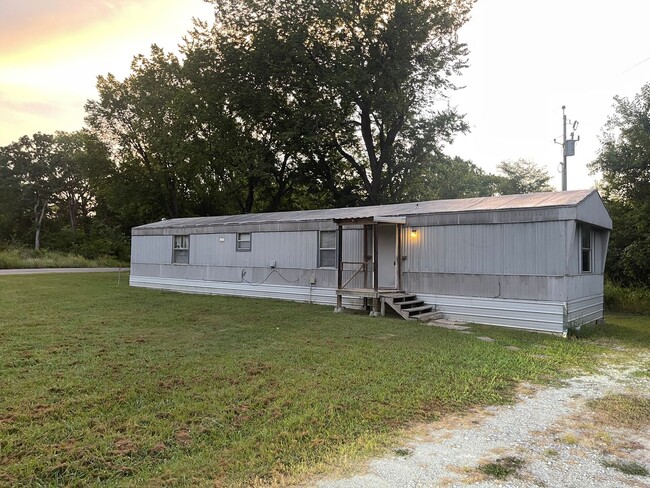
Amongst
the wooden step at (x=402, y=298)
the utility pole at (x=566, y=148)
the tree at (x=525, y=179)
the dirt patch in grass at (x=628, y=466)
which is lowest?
the dirt patch in grass at (x=628, y=466)

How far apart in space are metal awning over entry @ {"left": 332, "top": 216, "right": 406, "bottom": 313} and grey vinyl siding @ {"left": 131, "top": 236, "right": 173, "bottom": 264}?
7.92 meters

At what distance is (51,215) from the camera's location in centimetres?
4428

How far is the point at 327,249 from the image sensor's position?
488 inches

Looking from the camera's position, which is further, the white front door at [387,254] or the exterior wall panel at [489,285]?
the white front door at [387,254]

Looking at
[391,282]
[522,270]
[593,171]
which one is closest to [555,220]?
[522,270]

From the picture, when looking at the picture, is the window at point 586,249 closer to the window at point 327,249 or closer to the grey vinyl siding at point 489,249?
the grey vinyl siding at point 489,249

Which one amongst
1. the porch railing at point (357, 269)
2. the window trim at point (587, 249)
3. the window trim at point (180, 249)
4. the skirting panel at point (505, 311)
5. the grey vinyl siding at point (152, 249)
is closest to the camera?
the skirting panel at point (505, 311)

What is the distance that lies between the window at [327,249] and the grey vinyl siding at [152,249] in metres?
6.97

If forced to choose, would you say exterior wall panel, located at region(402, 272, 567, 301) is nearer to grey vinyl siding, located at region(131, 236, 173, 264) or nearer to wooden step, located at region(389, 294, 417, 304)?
wooden step, located at region(389, 294, 417, 304)

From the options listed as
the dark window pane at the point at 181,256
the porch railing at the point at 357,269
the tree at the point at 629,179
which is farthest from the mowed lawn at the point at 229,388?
the tree at the point at 629,179

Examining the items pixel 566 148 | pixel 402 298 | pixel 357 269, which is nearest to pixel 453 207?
pixel 402 298

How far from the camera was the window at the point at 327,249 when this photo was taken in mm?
12273

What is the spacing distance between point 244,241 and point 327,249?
337 cm

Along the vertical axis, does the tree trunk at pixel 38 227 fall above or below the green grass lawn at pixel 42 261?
above
